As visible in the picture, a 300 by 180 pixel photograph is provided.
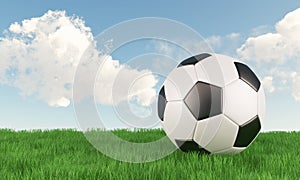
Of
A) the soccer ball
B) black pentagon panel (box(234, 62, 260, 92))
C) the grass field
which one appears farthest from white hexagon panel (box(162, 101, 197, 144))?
black pentagon panel (box(234, 62, 260, 92))

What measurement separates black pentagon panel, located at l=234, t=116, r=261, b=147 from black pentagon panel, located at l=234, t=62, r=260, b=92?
0.40 meters

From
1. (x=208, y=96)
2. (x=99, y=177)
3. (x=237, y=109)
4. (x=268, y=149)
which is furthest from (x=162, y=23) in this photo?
(x=268, y=149)

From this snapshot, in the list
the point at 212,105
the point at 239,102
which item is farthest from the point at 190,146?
the point at 239,102

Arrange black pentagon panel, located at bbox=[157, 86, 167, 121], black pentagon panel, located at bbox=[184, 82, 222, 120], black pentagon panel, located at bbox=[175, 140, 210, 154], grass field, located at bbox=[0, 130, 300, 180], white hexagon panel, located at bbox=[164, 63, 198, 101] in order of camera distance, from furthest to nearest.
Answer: black pentagon panel, located at bbox=[157, 86, 167, 121], black pentagon panel, located at bbox=[175, 140, 210, 154], white hexagon panel, located at bbox=[164, 63, 198, 101], black pentagon panel, located at bbox=[184, 82, 222, 120], grass field, located at bbox=[0, 130, 300, 180]

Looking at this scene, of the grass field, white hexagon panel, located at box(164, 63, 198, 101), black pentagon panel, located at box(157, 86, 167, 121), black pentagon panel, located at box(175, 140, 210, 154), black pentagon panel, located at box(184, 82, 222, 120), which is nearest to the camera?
the grass field

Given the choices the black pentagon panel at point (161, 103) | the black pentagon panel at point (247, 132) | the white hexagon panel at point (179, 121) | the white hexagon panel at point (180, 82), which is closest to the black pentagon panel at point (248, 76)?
the black pentagon panel at point (247, 132)

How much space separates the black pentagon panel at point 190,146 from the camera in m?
4.12

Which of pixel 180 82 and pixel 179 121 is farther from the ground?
pixel 180 82

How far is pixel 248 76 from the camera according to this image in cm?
421

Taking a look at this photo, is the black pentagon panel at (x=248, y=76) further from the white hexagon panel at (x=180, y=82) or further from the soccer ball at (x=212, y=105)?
the white hexagon panel at (x=180, y=82)

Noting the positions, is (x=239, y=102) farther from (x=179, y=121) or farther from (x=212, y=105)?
(x=179, y=121)

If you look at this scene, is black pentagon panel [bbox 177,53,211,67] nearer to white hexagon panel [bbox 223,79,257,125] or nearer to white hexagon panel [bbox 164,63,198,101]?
white hexagon panel [bbox 164,63,198,101]

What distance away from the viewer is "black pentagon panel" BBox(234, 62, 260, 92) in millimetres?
4148

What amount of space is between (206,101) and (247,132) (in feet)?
2.33
